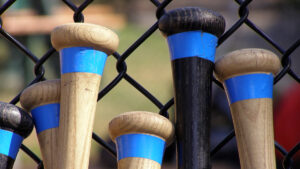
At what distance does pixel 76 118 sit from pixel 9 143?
66mm

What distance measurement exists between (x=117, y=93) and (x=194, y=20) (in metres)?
2.76

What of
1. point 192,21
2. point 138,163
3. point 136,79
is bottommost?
point 136,79

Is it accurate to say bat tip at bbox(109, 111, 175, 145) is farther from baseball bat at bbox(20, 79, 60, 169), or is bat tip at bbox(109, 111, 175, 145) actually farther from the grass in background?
the grass in background

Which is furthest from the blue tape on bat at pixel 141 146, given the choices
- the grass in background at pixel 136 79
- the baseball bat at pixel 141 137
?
the grass in background at pixel 136 79

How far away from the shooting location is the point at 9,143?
0.44 meters

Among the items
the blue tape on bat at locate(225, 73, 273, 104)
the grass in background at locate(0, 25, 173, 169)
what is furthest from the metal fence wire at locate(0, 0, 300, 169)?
the grass in background at locate(0, 25, 173, 169)

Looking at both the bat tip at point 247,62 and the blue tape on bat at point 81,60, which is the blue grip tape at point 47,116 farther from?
the bat tip at point 247,62

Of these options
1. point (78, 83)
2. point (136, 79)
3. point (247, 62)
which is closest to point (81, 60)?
point (78, 83)

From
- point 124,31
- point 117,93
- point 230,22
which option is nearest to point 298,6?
point 230,22

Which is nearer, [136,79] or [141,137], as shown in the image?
[141,137]

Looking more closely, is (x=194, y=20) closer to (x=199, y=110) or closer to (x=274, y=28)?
(x=199, y=110)

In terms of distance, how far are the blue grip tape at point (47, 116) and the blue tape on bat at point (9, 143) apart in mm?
24

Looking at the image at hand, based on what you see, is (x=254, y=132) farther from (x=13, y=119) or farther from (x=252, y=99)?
(x=13, y=119)

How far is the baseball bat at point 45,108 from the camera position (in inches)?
17.9
